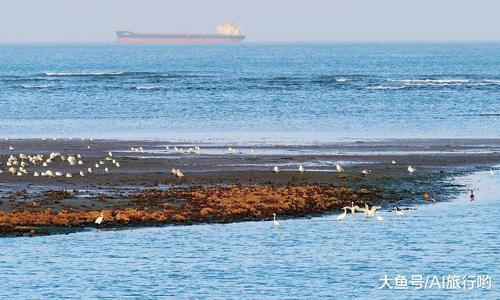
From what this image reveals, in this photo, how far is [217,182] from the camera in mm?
37531

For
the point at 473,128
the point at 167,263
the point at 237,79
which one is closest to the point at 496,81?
the point at 237,79

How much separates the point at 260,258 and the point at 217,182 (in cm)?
1174

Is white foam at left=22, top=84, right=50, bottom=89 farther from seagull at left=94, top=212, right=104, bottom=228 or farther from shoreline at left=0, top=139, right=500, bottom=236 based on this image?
seagull at left=94, top=212, right=104, bottom=228

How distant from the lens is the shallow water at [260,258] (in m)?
23.0

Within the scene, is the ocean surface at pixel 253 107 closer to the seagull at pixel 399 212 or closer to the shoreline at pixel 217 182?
the shoreline at pixel 217 182

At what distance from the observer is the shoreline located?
30.8 metres

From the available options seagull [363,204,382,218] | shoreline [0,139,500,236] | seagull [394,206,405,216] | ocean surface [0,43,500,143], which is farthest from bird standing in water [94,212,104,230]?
ocean surface [0,43,500,143]

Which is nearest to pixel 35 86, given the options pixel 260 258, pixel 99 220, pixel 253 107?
pixel 253 107

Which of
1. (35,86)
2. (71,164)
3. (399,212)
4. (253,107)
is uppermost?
(399,212)

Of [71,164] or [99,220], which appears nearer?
[99,220]

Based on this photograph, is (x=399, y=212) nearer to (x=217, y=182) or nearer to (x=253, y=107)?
(x=217, y=182)

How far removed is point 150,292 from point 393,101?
6010 cm

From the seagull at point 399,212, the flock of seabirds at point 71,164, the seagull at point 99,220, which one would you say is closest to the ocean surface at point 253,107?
the flock of seabirds at point 71,164

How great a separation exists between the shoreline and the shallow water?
4.20ft
